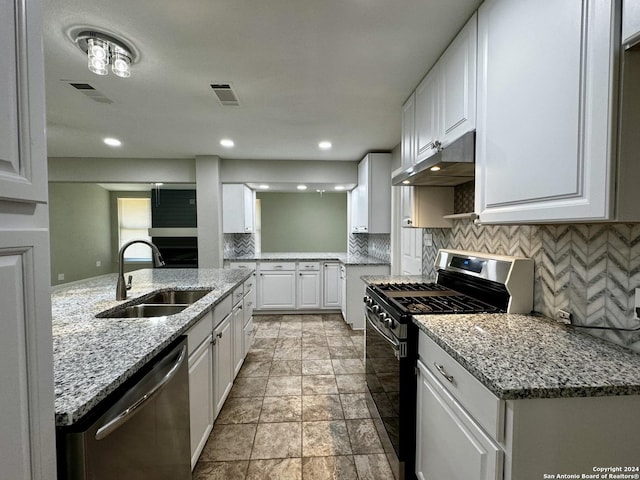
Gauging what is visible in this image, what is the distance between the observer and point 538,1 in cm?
105

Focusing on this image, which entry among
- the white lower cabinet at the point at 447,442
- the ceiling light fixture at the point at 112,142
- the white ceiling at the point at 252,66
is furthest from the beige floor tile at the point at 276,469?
the ceiling light fixture at the point at 112,142

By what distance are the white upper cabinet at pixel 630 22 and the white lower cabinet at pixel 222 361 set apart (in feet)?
6.97

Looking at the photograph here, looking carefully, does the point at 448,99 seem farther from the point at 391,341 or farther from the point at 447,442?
the point at 447,442

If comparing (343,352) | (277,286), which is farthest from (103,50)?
(277,286)

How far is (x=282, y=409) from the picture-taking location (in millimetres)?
2193

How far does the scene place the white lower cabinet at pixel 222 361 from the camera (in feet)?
6.19

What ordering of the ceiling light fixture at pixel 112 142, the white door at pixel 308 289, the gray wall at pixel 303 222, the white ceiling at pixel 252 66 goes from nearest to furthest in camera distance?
1. the white ceiling at pixel 252 66
2. the ceiling light fixture at pixel 112 142
3. the white door at pixel 308 289
4. the gray wall at pixel 303 222

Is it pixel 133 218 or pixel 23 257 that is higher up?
pixel 133 218

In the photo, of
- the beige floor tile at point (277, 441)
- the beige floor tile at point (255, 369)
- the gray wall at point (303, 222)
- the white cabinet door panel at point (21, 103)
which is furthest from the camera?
the gray wall at point (303, 222)

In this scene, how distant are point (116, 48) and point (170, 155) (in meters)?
2.57

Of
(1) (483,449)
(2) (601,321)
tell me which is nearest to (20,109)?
(1) (483,449)

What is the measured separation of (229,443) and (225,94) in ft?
7.85

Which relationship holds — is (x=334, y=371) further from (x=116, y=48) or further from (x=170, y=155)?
(x=170, y=155)

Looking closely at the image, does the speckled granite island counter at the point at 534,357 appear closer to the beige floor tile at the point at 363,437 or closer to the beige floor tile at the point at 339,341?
the beige floor tile at the point at 363,437
